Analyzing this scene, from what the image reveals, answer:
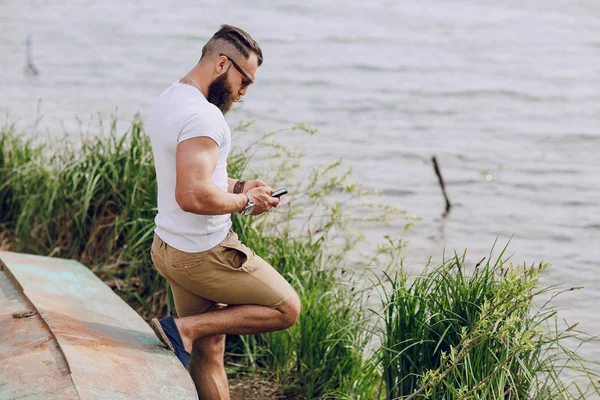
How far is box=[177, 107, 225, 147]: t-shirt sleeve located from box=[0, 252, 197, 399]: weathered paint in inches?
41.1

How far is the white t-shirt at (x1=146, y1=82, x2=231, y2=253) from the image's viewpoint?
3.90 meters

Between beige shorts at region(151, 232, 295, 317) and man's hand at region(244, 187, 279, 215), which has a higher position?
man's hand at region(244, 187, 279, 215)

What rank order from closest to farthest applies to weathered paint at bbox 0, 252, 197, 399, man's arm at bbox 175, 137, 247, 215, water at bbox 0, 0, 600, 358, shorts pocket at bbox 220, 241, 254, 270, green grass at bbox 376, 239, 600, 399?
1. weathered paint at bbox 0, 252, 197, 399
2. man's arm at bbox 175, 137, 247, 215
3. green grass at bbox 376, 239, 600, 399
4. shorts pocket at bbox 220, 241, 254, 270
5. water at bbox 0, 0, 600, 358

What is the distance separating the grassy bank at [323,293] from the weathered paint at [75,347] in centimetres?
110

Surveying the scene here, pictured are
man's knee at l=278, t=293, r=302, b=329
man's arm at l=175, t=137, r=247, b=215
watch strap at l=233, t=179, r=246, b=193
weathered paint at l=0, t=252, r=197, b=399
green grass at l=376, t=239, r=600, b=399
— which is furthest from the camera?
watch strap at l=233, t=179, r=246, b=193

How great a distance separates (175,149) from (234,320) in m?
0.90

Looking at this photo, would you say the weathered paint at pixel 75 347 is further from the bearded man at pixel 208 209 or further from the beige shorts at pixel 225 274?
the beige shorts at pixel 225 274

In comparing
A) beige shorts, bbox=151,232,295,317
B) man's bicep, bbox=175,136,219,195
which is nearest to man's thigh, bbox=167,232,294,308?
beige shorts, bbox=151,232,295,317

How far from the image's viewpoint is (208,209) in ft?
12.9

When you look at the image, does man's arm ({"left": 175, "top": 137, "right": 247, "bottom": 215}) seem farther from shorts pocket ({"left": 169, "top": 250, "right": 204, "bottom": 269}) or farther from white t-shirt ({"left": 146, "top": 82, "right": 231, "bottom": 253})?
shorts pocket ({"left": 169, "top": 250, "right": 204, "bottom": 269})

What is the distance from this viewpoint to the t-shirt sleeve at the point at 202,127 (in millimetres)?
3867

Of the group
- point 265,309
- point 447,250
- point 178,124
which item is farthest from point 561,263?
point 178,124

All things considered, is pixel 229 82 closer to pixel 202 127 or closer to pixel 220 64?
pixel 220 64

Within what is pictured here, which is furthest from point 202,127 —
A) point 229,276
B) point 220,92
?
point 229,276
